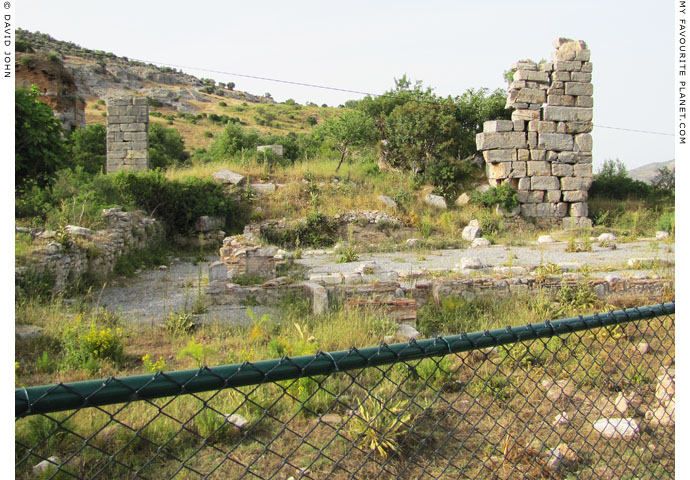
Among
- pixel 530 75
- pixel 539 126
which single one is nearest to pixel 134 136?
pixel 530 75

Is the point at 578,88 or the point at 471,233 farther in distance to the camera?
the point at 578,88

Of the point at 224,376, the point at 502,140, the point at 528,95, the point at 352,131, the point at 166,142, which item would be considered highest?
the point at 166,142

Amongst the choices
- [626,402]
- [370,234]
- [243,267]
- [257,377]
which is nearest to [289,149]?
[370,234]

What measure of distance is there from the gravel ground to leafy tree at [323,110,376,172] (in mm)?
7374

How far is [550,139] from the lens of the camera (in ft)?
53.6

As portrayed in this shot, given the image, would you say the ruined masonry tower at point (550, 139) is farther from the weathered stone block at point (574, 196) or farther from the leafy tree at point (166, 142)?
the leafy tree at point (166, 142)

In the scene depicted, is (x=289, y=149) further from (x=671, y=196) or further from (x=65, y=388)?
(x=65, y=388)

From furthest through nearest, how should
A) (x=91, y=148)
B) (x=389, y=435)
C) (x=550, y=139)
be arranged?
1. (x=91, y=148)
2. (x=550, y=139)
3. (x=389, y=435)

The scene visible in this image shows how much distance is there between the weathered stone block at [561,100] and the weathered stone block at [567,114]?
145 millimetres

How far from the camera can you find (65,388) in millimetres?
1492

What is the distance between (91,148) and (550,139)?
63.1 feet

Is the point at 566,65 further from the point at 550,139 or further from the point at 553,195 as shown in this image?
the point at 553,195

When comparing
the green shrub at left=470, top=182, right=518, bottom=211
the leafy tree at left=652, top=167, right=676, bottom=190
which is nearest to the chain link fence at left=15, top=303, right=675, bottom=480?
the green shrub at left=470, top=182, right=518, bottom=211

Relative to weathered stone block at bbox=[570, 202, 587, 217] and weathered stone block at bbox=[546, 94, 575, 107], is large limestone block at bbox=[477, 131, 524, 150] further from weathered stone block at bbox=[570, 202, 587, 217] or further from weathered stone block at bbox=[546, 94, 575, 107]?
weathered stone block at bbox=[570, 202, 587, 217]
